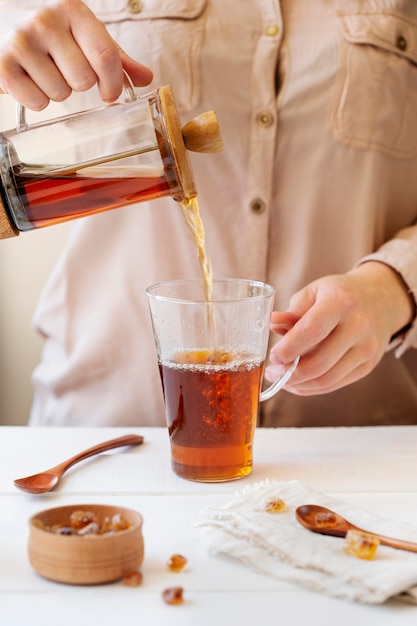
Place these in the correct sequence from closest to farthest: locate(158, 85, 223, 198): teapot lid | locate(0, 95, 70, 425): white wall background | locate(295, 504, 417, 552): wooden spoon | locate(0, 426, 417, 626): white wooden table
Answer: locate(0, 426, 417, 626): white wooden table, locate(295, 504, 417, 552): wooden spoon, locate(158, 85, 223, 198): teapot lid, locate(0, 95, 70, 425): white wall background

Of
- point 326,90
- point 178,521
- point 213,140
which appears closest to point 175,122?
point 213,140

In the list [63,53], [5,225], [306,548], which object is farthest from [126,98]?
[306,548]

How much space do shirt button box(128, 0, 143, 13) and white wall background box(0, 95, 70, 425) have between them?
54 cm

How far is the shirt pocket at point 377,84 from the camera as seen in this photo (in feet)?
4.72

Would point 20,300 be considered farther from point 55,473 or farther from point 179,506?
point 179,506

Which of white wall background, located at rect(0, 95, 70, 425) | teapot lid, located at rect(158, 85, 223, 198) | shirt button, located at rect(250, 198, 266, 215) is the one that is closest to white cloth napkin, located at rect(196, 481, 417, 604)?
teapot lid, located at rect(158, 85, 223, 198)

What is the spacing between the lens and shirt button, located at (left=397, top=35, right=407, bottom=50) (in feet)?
4.81

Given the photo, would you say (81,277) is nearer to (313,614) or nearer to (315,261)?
(315,261)

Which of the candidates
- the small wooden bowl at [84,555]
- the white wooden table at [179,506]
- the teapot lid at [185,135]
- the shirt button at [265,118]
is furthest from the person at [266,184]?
the small wooden bowl at [84,555]

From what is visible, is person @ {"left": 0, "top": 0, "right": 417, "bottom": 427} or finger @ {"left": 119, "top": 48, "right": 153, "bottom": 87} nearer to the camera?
finger @ {"left": 119, "top": 48, "right": 153, "bottom": 87}

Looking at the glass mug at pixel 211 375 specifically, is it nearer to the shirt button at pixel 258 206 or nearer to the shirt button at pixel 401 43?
the shirt button at pixel 258 206

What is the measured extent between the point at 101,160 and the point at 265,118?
1.58 ft

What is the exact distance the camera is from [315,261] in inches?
58.2

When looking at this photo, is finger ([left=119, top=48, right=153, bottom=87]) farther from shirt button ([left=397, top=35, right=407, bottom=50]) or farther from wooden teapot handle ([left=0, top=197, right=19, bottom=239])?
shirt button ([left=397, top=35, right=407, bottom=50])
